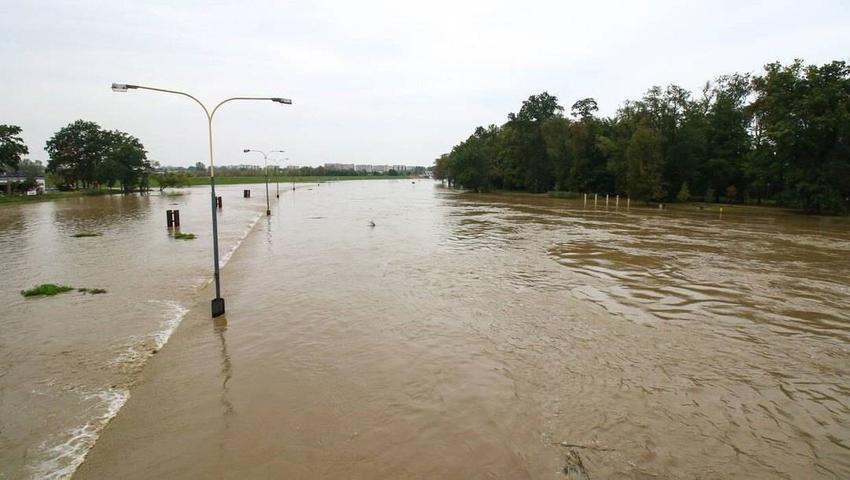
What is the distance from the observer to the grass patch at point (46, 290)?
15203 mm

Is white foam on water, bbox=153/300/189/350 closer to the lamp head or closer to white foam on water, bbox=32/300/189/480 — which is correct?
white foam on water, bbox=32/300/189/480

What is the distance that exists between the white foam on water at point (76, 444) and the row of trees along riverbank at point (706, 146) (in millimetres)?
55478

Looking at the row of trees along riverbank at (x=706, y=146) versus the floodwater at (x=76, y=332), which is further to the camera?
the row of trees along riverbank at (x=706, y=146)

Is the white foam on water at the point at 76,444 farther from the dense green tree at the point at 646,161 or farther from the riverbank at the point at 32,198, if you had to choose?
the riverbank at the point at 32,198

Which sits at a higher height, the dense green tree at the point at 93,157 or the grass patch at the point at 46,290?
the dense green tree at the point at 93,157

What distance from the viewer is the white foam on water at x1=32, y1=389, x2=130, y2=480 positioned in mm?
6332

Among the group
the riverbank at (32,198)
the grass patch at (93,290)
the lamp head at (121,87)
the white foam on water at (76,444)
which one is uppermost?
the lamp head at (121,87)

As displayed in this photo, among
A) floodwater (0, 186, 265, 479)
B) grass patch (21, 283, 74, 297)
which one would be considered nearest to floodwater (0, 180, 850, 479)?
floodwater (0, 186, 265, 479)

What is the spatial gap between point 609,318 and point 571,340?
7.66 ft

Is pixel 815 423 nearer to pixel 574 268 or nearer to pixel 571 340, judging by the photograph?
pixel 571 340

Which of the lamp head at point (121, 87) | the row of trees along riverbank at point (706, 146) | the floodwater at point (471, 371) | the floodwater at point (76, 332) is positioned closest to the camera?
the floodwater at point (471, 371)

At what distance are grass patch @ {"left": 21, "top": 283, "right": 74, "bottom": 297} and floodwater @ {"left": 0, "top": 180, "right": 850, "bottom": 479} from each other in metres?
0.92

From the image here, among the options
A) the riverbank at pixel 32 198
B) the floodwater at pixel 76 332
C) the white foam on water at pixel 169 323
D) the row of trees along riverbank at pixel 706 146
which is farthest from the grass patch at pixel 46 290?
the riverbank at pixel 32 198

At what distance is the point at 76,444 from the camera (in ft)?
22.9
